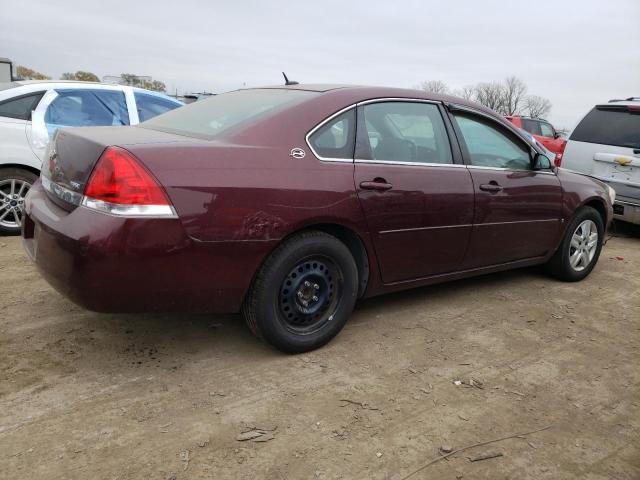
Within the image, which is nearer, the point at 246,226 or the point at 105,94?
the point at 246,226

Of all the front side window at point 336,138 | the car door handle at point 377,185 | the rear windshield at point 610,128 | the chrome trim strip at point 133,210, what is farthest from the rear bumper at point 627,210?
the chrome trim strip at point 133,210

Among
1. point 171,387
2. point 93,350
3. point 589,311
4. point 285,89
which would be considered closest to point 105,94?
point 285,89

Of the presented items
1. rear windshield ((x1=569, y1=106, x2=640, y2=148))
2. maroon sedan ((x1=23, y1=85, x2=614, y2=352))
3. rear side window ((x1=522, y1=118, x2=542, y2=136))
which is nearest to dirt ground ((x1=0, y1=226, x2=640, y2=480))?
maroon sedan ((x1=23, y1=85, x2=614, y2=352))

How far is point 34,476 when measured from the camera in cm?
204

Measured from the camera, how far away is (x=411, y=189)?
132 inches

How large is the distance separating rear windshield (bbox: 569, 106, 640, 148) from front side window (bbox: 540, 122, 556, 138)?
8.85 m

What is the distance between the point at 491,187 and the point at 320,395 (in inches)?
80.5

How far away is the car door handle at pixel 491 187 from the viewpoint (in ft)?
12.5

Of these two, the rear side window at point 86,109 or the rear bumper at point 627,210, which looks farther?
the rear bumper at point 627,210

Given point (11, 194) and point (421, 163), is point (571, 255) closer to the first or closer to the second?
point (421, 163)

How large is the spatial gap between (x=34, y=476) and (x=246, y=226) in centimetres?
137

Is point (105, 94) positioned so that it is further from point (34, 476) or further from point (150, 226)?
point (34, 476)

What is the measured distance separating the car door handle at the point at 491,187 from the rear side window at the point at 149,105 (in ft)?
13.7

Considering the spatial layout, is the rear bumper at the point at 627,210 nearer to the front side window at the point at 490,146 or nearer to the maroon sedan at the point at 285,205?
the maroon sedan at the point at 285,205
